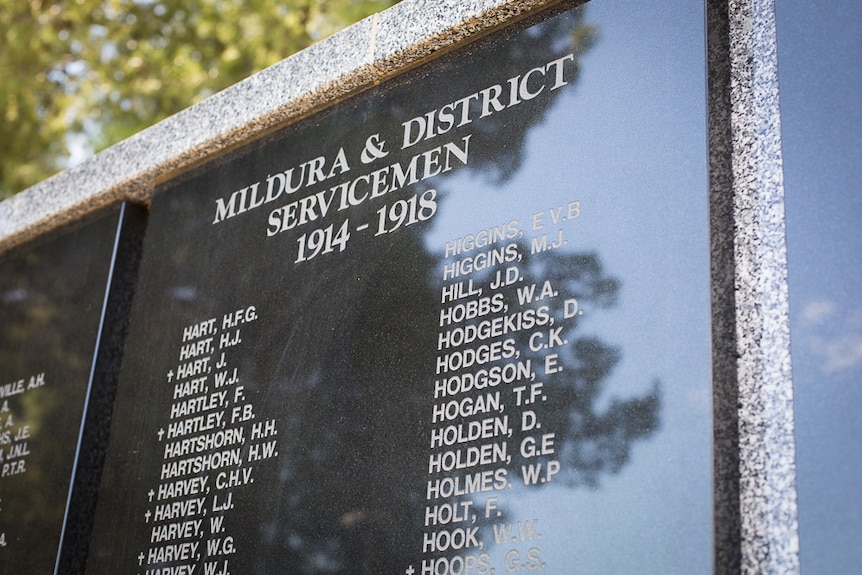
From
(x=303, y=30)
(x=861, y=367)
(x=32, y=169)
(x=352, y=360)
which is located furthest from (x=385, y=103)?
(x=32, y=169)

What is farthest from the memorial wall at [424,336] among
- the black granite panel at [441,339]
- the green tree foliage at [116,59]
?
the green tree foliage at [116,59]

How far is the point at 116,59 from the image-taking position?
32.3 feet

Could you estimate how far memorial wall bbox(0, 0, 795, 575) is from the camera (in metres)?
2.66

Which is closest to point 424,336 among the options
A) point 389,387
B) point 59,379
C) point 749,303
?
point 389,387

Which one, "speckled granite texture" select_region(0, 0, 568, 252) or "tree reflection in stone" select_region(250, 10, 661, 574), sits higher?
"speckled granite texture" select_region(0, 0, 568, 252)

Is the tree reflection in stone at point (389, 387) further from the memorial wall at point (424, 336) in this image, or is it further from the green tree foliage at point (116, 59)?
the green tree foliage at point (116, 59)

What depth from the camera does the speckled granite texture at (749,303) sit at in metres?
2.41

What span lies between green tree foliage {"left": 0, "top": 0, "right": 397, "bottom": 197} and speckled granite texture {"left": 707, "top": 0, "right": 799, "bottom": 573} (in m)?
6.77

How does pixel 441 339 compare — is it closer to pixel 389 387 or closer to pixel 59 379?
pixel 389 387

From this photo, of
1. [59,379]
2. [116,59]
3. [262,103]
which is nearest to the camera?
[262,103]

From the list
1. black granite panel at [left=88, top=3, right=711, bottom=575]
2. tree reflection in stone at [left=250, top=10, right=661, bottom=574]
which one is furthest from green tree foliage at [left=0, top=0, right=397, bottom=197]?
tree reflection in stone at [left=250, top=10, right=661, bottom=574]

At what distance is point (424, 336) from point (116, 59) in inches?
292

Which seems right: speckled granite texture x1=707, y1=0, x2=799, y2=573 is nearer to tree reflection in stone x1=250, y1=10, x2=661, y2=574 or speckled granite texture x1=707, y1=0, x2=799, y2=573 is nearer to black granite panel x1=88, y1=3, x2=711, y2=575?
black granite panel x1=88, y1=3, x2=711, y2=575

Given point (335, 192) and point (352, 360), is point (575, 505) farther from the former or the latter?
point (335, 192)
